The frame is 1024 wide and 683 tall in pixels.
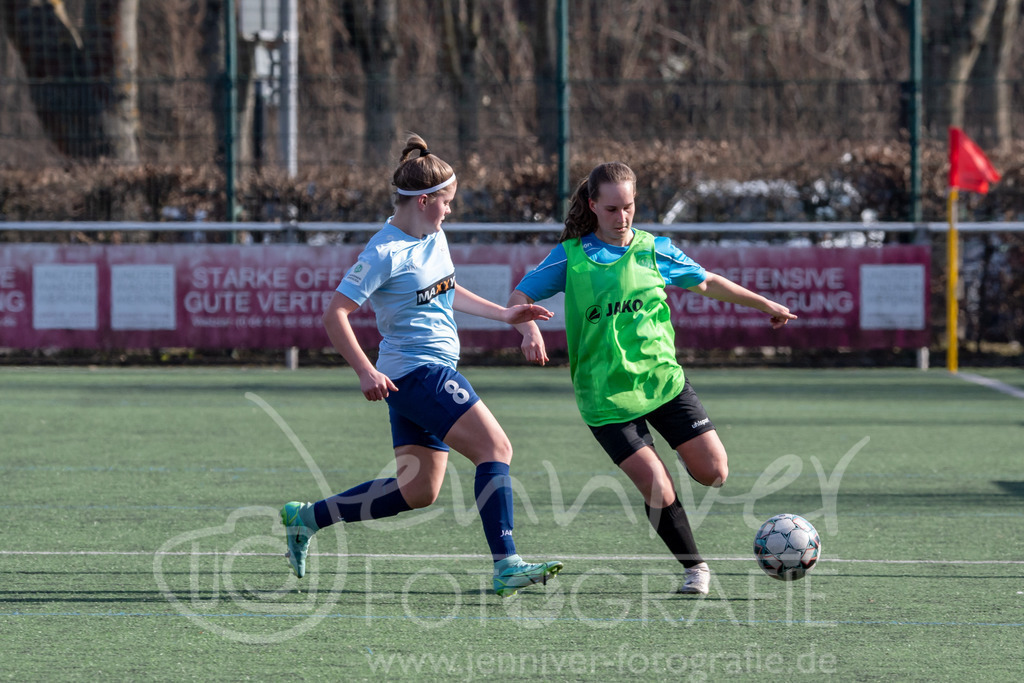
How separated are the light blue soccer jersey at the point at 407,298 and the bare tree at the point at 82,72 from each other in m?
13.2

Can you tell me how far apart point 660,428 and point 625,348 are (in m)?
0.37

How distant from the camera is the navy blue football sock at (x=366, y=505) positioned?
570cm

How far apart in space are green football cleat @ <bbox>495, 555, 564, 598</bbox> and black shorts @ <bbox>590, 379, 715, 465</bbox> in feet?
1.99

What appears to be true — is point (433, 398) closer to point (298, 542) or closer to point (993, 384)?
point (298, 542)

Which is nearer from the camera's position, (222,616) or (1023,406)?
(222,616)

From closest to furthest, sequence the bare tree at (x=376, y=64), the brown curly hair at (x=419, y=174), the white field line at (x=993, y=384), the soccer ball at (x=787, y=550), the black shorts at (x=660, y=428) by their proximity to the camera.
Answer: the brown curly hair at (x=419, y=174)
the black shorts at (x=660, y=428)
the soccer ball at (x=787, y=550)
the white field line at (x=993, y=384)
the bare tree at (x=376, y=64)

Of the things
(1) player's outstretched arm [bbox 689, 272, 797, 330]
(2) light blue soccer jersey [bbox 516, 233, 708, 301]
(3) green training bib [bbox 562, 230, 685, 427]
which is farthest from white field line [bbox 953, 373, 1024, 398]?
(3) green training bib [bbox 562, 230, 685, 427]

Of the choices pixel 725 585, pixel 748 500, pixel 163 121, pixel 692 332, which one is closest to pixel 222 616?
pixel 725 585

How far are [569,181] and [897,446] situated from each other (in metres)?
7.70

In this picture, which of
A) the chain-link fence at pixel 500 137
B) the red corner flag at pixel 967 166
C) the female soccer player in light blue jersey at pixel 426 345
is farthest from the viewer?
the chain-link fence at pixel 500 137

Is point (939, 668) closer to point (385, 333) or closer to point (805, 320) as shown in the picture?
point (385, 333)

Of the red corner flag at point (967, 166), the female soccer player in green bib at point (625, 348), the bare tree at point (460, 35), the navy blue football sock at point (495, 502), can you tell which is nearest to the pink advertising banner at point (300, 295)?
the red corner flag at point (967, 166)

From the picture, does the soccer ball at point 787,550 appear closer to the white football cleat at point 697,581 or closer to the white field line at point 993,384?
the white football cleat at point 697,581

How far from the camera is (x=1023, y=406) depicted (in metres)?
12.6
